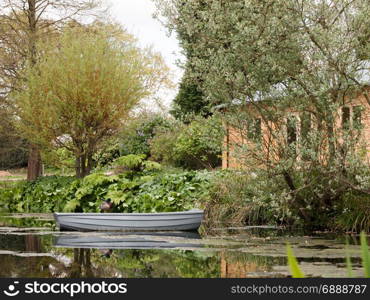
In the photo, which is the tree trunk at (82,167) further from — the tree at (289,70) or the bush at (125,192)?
the tree at (289,70)

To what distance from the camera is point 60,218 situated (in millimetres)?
16750

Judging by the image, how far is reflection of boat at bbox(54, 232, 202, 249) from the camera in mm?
13094

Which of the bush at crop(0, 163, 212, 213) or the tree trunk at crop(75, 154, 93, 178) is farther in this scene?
the tree trunk at crop(75, 154, 93, 178)

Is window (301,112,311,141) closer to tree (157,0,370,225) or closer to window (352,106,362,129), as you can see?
tree (157,0,370,225)

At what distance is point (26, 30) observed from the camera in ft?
98.4

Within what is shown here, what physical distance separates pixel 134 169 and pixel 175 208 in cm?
605

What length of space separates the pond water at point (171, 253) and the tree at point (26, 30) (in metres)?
14.4

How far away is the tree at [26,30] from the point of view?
29.5m

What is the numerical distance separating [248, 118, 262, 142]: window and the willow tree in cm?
1023

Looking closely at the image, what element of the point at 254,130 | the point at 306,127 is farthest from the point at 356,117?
the point at 254,130

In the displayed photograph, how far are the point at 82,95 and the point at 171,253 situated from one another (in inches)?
503

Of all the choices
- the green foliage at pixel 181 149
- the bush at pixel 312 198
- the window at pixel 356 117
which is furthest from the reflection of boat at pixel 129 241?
the green foliage at pixel 181 149

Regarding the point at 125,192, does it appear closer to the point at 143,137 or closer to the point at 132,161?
the point at 132,161

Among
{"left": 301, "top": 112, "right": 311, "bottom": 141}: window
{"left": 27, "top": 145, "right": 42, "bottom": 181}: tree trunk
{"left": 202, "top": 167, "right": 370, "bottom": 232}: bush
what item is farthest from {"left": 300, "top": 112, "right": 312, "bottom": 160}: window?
{"left": 27, "top": 145, "right": 42, "bottom": 181}: tree trunk
